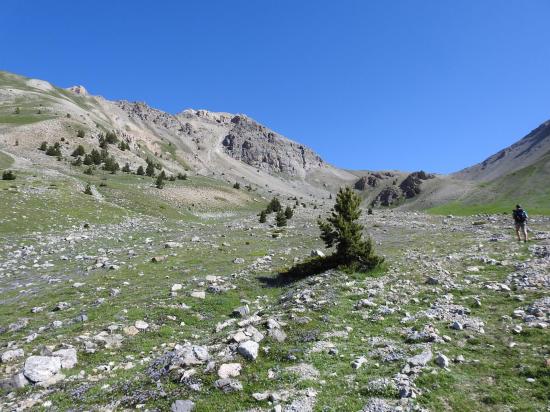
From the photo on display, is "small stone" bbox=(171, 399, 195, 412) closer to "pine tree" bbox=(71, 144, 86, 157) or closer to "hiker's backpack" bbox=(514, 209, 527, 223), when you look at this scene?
"hiker's backpack" bbox=(514, 209, 527, 223)

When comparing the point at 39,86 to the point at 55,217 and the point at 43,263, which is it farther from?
the point at 43,263

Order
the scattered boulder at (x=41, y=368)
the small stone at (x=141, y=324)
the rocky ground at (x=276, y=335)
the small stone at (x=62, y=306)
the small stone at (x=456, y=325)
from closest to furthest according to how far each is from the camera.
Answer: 1. the rocky ground at (x=276, y=335)
2. the scattered boulder at (x=41, y=368)
3. the small stone at (x=456, y=325)
4. the small stone at (x=141, y=324)
5. the small stone at (x=62, y=306)

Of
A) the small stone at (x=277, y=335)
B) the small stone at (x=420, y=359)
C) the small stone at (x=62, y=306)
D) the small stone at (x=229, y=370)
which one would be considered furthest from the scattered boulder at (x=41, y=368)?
the small stone at (x=420, y=359)

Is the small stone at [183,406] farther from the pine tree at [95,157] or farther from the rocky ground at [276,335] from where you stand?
the pine tree at [95,157]

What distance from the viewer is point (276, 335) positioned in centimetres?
1234

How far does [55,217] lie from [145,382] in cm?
3568

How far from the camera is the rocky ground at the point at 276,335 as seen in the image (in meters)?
9.24

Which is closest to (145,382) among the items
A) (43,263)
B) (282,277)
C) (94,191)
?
(282,277)

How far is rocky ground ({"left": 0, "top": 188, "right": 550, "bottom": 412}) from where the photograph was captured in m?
9.24

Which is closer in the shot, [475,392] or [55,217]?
[475,392]

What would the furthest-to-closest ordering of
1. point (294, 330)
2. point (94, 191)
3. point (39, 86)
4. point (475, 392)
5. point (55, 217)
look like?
1. point (39, 86)
2. point (94, 191)
3. point (55, 217)
4. point (294, 330)
5. point (475, 392)

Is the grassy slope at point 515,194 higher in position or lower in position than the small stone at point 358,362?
higher

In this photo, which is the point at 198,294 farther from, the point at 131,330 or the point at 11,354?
the point at 11,354

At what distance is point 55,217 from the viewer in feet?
131
